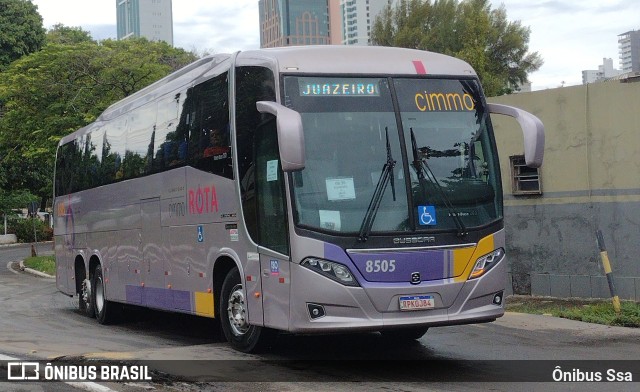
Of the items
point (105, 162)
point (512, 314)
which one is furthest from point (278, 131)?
point (105, 162)

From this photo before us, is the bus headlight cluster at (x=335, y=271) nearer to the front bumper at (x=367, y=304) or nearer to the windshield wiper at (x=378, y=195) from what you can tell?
the front bumper at (x=367, y=304)

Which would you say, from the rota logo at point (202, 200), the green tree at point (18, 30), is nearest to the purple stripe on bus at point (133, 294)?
the rota logo at point (202, 200)

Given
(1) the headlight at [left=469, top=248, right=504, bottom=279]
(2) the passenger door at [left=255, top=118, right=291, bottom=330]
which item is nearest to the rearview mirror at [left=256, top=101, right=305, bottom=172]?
(2) the passenger door at [left=255, top=118, right=291, bottom=330]

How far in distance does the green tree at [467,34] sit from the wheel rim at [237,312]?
2244 inches

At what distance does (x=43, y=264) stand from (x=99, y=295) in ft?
62.8

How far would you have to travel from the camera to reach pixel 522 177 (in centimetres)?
1820

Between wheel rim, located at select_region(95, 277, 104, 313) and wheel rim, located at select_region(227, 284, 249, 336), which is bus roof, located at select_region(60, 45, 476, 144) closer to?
wheel rim, located at select_region(227, 284, 249, 336)

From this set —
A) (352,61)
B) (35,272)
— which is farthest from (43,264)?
(352,61)

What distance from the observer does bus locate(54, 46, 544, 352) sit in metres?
9.80

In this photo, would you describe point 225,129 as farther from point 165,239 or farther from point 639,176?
point 639,176

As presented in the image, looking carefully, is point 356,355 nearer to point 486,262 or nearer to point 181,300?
point 486,262

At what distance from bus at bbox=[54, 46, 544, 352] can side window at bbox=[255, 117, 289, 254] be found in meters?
0.02

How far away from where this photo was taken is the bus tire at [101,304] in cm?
1741

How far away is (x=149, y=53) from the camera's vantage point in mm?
36500
